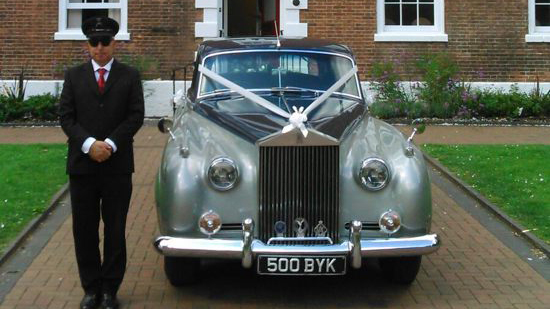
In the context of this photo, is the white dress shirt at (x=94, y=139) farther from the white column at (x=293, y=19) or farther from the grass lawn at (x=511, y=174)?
the white column at (x=293, y=19)

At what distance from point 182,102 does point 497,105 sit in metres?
9.14

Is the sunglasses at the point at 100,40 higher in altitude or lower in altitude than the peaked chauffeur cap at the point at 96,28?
lower

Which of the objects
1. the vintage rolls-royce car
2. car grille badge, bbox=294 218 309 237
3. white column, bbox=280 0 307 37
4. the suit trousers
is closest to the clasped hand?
the suit trousers

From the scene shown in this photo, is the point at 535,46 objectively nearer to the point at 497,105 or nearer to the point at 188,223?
the point at 497,105

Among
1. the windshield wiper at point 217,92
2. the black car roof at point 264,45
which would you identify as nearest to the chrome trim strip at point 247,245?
the windshield wiper at point 217,92

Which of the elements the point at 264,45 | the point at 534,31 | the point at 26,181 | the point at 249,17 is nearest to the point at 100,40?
the point at 264,45

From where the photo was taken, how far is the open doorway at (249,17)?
674 inches

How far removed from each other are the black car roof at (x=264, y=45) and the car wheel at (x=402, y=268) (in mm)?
2304

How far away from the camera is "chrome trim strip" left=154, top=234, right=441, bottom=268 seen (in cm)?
519

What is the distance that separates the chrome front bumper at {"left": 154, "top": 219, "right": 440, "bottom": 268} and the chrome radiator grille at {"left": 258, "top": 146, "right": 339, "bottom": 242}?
19 centimetres

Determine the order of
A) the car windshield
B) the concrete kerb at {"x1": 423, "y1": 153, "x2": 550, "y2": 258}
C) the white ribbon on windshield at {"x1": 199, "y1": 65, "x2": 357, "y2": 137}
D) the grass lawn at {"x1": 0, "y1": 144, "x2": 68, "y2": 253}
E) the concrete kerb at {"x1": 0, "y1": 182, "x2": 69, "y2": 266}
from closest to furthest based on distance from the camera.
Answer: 1. the white ribbon on windshield at {"x1": 199, "y1": 65, "x2": 357, "y2": 137}
2. the concrete kerb at {"x1": 0, "y1": 182, "x2": 69, "y2": 266}
3. the car windshield
4. the concrete kerb at {"x1": 423, "y1": 153, "x2": 550, "y2": 258}
5. the grass lawn at {"x1": 0, "y1": 144, "x2": 68, "y2": 253}

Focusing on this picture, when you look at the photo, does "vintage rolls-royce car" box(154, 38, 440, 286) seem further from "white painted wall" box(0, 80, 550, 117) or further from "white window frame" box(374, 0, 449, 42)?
"white window frame" box(374, 0, 449, 42)

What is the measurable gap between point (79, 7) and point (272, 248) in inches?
474

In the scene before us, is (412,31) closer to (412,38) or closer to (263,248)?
(412,38)
